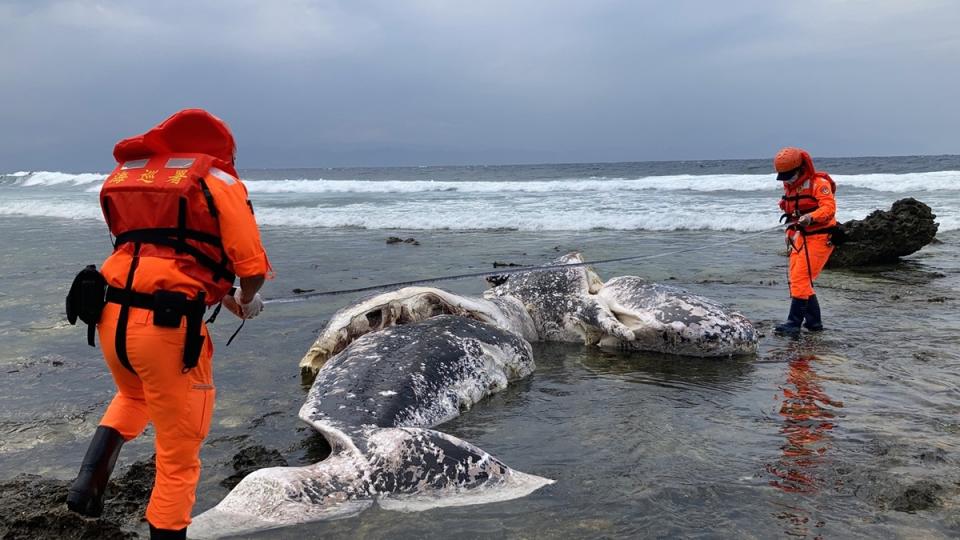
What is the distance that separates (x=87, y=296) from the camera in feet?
9.52

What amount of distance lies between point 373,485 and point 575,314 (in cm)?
405

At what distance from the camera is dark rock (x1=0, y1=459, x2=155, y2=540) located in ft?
11.2

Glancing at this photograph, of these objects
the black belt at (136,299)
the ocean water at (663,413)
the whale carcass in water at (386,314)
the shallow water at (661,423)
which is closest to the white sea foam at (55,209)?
the ocean water at (663,413)

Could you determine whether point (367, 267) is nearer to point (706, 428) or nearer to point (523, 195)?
point (706, 428)

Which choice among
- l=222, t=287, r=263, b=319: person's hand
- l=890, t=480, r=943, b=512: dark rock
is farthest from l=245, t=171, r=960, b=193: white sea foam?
l=222, t=287, r=263, b=319: person's hand

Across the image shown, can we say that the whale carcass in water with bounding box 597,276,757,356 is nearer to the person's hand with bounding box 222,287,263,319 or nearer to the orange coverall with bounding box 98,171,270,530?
the person's hand with bounding box 222,287,263,319

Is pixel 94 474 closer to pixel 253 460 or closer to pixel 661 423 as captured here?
pixel 253 460

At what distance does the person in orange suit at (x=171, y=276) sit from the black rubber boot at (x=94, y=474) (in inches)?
14.4

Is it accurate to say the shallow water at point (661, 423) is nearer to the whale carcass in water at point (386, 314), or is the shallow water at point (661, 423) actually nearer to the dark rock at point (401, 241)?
the whale carcass in water at point (386, 314)

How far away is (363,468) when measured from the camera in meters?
3.70

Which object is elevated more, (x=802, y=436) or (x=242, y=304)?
(x=242, y=304)

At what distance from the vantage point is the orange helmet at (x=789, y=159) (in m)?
7.46

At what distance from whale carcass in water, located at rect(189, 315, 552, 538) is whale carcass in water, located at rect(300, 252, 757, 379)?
858mm

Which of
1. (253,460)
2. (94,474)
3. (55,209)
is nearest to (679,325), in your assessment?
(253,460)
